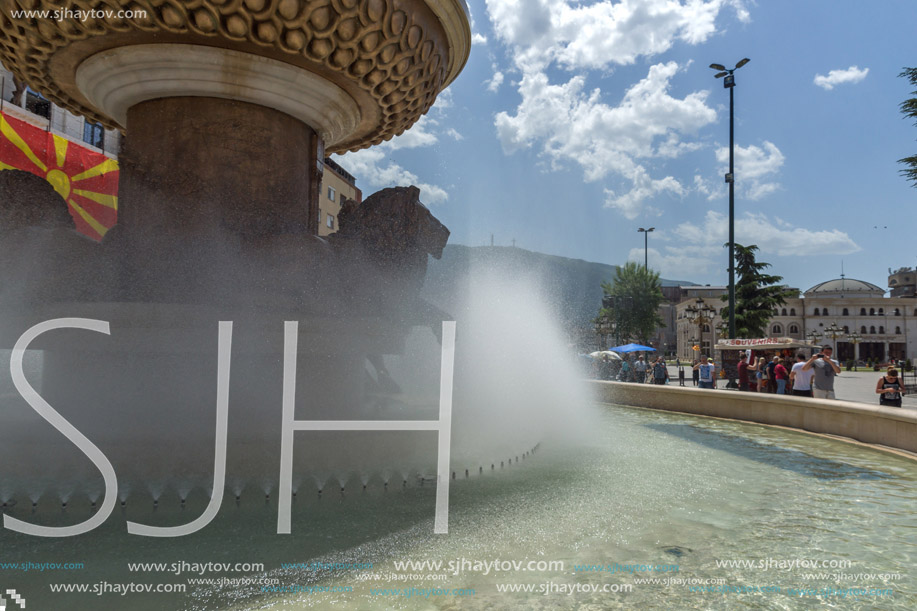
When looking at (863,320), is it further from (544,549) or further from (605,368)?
(544,549)

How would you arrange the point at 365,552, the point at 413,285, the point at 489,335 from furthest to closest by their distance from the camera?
1. the point at 489,335
2. the point at 413,285
3. the point at 365,552

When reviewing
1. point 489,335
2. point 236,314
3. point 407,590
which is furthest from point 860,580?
point 489,335

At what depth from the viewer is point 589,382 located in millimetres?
11578

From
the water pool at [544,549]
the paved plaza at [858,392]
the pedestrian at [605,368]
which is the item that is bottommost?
the paved plaza at [858,392]

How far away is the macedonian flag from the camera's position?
16375mm

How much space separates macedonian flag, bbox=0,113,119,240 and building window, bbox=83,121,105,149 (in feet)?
38.7

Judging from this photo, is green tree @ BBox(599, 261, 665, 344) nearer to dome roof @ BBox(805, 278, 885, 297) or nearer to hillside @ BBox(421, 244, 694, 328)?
hillside @ BBox(421, 244, 694, 328)

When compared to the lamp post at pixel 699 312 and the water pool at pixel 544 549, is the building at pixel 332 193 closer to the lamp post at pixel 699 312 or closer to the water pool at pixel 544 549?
the lamp post at pixel 699 312

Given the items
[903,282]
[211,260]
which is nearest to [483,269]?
[211,260]

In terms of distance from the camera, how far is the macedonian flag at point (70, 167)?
53.7 ft

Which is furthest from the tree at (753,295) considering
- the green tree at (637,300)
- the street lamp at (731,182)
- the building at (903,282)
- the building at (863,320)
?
the building at (903,282)

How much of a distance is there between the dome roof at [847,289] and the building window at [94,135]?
91651 mm

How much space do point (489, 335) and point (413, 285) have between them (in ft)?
9.36

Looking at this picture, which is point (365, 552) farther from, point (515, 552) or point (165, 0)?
point (165, 0)
